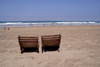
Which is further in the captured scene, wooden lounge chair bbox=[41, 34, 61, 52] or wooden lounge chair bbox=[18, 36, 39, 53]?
wooden lounge chair bbox=[41, 34, 61, 52]

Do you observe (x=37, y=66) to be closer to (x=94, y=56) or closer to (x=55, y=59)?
(x=55, y=59)

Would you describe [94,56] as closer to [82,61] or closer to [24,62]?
[82,61]

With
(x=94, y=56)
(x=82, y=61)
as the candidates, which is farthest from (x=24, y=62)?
(x=94, y=56)

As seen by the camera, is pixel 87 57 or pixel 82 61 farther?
pixel 87 57

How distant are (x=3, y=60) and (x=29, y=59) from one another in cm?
123

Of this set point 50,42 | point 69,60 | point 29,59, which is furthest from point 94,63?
point 29,59

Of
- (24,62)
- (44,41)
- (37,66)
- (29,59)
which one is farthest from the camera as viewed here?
(44,41)

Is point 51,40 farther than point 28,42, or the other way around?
point 51,40

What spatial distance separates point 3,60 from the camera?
4.45 meters

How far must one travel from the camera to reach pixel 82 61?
13.9ft

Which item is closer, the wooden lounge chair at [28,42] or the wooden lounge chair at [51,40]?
the wooden lounge chair at [28,42]

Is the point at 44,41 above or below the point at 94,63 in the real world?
above

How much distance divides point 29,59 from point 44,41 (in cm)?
125

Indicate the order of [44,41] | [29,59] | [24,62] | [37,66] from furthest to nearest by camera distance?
1. [44,41]
2. [29,59]
3. [24,62]
4. [37,66]
